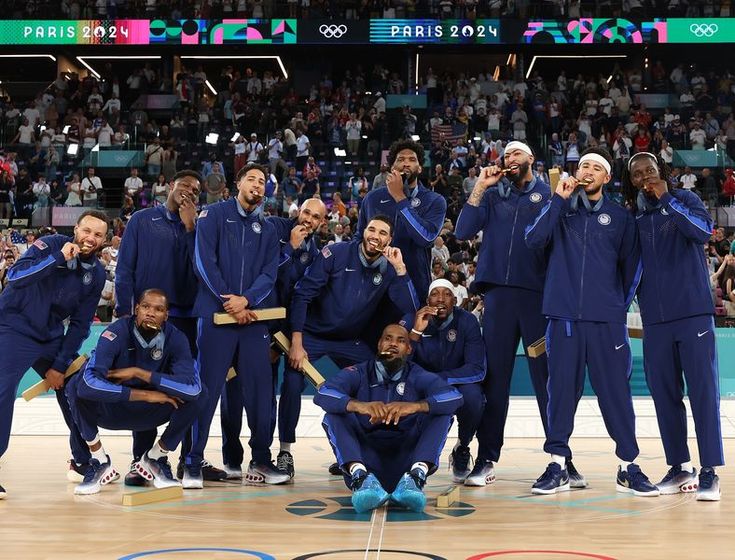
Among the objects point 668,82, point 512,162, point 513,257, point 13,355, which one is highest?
point 668,82

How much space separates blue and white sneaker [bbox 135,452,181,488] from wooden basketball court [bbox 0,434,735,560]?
18cm

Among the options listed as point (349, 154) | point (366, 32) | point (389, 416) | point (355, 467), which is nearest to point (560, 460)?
point (389, 416)

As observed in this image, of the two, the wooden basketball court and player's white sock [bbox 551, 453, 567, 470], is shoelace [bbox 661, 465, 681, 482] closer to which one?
the wooden basketball court

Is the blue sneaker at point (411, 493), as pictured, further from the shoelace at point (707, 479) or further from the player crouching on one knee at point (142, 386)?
the shoelace at point (707, 479)

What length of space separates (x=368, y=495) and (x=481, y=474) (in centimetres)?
164

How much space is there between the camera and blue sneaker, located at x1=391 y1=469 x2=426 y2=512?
20.2 feet

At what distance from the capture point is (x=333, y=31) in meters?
31.0

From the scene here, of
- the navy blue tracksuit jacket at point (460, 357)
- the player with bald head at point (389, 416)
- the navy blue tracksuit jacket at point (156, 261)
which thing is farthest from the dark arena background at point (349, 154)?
the navy blue tracksuit jacket at point (156, 261)

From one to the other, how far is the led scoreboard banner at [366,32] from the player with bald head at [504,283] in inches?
925

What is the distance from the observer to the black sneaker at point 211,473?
7.67 meters

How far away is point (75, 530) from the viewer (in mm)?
5641

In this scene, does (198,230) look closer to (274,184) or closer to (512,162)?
(512,162)

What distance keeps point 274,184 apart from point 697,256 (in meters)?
14.2

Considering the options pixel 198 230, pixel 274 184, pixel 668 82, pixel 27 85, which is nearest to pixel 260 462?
pixel 198 230
